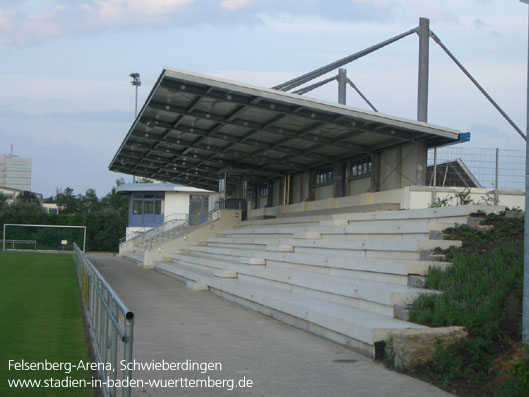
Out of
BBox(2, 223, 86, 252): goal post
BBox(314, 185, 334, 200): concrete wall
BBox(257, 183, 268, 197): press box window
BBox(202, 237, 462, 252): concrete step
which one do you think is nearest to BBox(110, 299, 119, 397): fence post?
BBox(202, 237, 462, 252): concrete step

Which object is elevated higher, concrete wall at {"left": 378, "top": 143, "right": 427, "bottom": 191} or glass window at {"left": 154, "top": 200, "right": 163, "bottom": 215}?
concrete wall at {"left": 378, "top": 143, "right": 427, "bottom": 191}

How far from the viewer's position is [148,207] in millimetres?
52688

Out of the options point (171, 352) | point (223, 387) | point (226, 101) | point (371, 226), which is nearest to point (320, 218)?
point (226, 101)

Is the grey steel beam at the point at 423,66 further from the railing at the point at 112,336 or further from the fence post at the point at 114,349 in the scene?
the fence post at the point at 114,349

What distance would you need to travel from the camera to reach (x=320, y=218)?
2048 centimetres

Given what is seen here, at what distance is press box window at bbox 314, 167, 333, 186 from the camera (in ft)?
89.0

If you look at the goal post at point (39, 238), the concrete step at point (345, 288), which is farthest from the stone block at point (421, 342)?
the goal post at point (39, 238)

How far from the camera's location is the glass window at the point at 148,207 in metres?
52.5

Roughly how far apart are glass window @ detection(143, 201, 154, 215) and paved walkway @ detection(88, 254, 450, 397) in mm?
40382

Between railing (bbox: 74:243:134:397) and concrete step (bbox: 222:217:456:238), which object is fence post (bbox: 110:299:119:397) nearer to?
railing (bbox: 74:243:134:397)

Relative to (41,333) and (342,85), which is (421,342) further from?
(342,85)

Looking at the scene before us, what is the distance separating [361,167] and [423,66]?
180 inches

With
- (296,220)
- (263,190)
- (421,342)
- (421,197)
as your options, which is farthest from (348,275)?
(263,190)

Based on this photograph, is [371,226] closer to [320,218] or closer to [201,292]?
[201,292]
